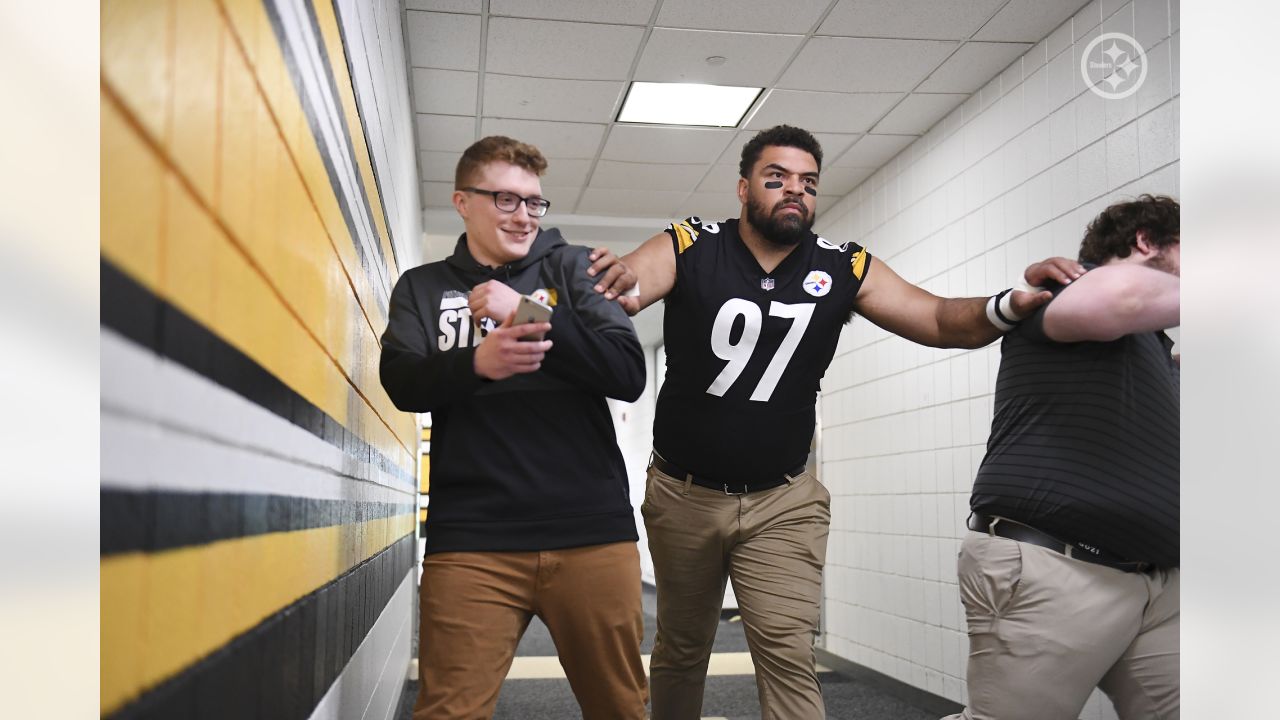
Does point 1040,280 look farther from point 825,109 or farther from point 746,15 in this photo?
point 825,109

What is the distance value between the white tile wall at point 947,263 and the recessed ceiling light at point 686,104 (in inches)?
42.2

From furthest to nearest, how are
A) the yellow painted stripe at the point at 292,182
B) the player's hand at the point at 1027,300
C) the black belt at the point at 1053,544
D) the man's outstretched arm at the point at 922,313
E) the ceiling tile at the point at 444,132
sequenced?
1. the ceiling tile at the point at 444,132
2. the man's outstretched arm at the point at 922,313
3. the player's hand at the point at 1027,300
4. the black belt at the point at 1053,544
5. the yellow painted stripe at the point at 292,182

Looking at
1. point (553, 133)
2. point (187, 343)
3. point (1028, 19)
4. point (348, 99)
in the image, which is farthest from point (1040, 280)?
point (553, 133)

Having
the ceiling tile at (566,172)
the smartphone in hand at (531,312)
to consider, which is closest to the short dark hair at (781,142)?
the smartphone in hand at (531,312)

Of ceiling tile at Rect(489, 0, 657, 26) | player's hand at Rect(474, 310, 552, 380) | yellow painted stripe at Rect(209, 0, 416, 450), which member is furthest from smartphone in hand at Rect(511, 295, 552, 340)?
ceiling tile at Rect(489, 0, 657, 26)

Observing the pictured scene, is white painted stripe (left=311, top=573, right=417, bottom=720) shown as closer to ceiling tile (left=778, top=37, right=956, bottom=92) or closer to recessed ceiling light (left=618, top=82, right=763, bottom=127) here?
recessed ceiling light (left=618, top=82, right=763, bottom=127)

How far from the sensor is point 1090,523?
1.82 m

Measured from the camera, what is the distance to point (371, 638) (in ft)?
8.39

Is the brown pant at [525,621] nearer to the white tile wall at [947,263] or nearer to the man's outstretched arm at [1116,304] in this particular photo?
the man's outstretched arm at [1116,304]

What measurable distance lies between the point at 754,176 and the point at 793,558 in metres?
0.95

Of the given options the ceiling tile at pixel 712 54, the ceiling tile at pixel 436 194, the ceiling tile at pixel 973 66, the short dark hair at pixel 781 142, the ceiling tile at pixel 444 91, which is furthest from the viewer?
the ceiling tile at pixel 436 194

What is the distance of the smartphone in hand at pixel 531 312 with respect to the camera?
156 centimetres

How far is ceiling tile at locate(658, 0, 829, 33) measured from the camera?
12.4 feet

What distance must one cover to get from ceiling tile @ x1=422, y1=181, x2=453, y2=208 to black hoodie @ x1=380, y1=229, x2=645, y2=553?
4384 mm
